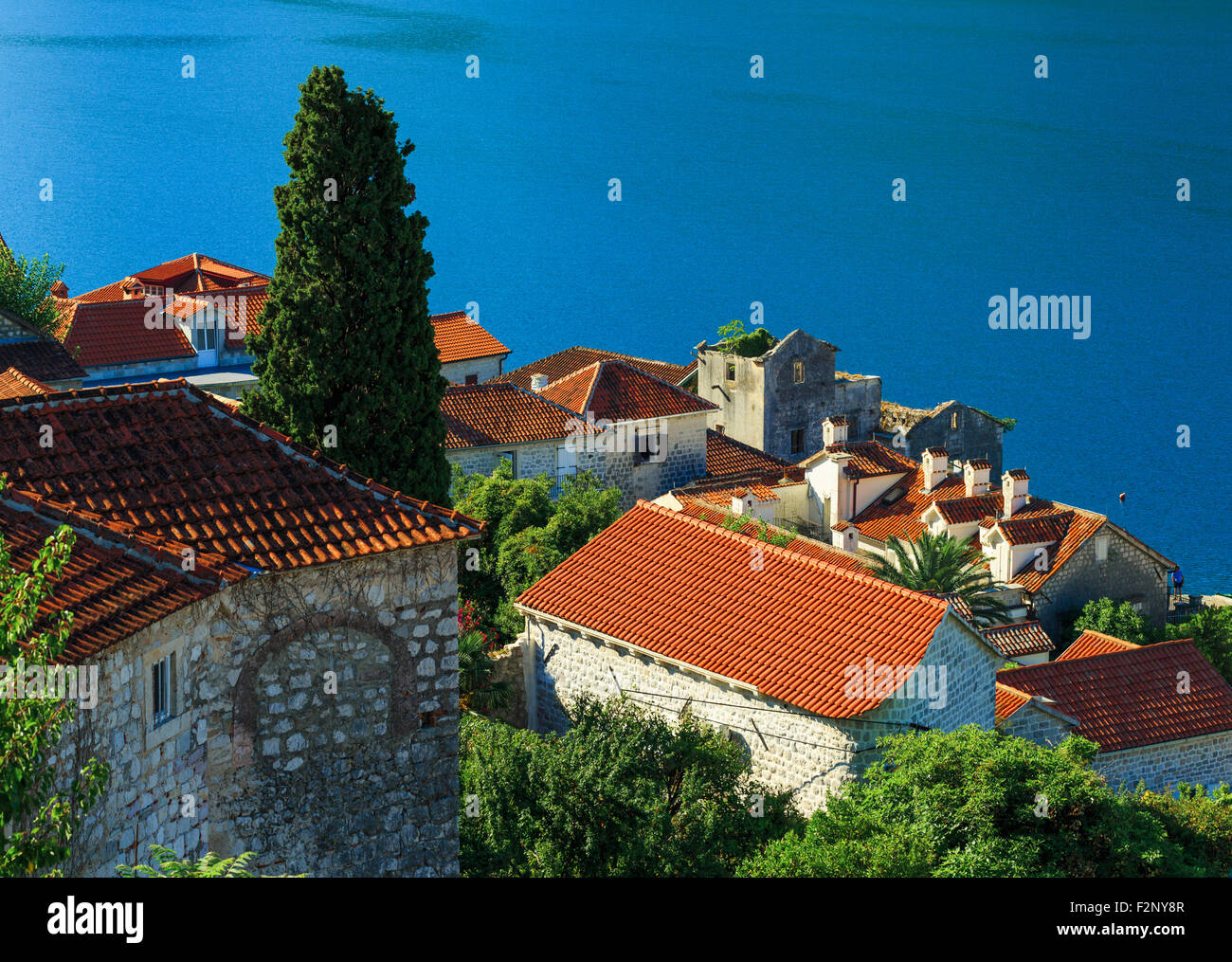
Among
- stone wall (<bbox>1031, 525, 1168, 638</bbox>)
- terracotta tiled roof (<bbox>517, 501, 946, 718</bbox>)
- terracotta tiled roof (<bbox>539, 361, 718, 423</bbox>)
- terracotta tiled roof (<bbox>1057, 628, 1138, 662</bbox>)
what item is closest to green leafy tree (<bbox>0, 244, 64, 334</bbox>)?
terracotta tiled roof (<bbox>539, 361, 718, 423</bbox>)

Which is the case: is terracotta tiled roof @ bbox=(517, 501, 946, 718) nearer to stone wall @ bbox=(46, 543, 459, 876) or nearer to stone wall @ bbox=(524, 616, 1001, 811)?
stone wall @ bbox=(524, 616, 1001, 811)

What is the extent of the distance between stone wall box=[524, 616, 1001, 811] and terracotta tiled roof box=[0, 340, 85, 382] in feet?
56.9

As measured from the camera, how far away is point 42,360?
39406 millimetres

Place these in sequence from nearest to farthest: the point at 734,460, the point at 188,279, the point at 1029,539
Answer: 1. the point at 1029,539
2. the point at 734,460
3. the point at 188,279

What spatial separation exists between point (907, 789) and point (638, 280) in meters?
126

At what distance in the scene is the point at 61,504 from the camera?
13484 mm

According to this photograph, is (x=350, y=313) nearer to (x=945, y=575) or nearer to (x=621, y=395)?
(x=945, y=575)

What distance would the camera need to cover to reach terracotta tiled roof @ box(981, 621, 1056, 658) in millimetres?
37125

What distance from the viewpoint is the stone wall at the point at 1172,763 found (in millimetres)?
30125

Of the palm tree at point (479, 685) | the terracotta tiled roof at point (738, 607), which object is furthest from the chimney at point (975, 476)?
the palm tree at point (479, 685)

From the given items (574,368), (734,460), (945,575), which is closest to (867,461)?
(734,460)

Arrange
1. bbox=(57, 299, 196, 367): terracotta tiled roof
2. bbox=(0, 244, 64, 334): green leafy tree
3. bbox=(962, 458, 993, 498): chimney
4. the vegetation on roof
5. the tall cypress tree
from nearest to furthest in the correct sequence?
the tall cypress tree, bbox=(0, 244, 64, 334): green leafy tree, bbox=(57, 299, 196, 367): terracotta tiled roof, bbox=(962, 458, 993, 498): chimney, the vegetation on roof

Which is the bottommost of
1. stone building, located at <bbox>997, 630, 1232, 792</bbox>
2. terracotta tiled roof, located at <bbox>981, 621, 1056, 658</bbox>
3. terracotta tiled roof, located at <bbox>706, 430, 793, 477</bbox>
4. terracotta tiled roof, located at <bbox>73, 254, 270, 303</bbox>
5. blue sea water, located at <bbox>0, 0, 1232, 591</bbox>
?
stone building, located at <bbox>997, 630, 1232, 792</bbox>

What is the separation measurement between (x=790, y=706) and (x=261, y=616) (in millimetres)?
11748
